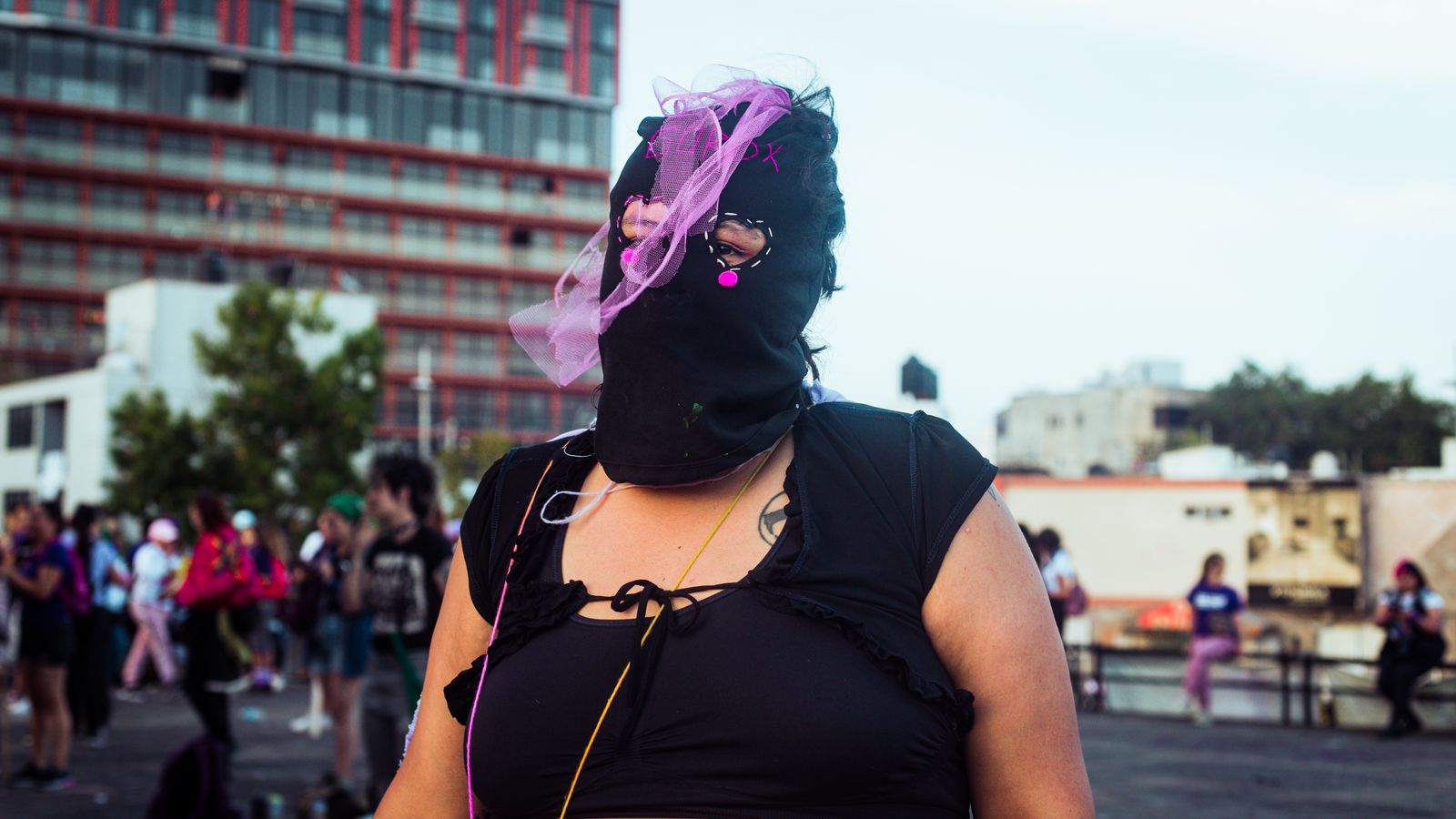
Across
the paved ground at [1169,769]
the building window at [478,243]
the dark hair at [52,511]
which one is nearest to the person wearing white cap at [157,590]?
the paved ground at [1169,769]

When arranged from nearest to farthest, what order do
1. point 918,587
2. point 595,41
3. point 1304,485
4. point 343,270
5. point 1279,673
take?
point 918,587, point 1279,673, point 1304,485, point 343,270, point 595,41

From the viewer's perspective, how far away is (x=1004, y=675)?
1.86 meters

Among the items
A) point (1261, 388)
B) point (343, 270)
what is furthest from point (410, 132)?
point (1261, 388)

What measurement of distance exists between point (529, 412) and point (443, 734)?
7311cm

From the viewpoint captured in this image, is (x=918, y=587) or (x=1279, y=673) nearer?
(x=918, y=587)

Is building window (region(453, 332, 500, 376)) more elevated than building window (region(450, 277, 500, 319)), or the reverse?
building window (region(450, 277, 500, 319))

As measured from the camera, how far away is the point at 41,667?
10.2 meters

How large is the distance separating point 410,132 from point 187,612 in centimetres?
6602

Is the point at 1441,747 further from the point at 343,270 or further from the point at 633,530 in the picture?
the point at 343,270

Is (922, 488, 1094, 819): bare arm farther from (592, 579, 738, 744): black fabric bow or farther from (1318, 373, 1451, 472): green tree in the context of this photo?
(1318, 373, 1451, 472): green tree

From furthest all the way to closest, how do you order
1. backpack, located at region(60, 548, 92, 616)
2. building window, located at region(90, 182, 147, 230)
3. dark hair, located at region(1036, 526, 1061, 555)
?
building window, located at region(90, 182, 147, 230) < dark hair, located at region(1036, 526, 1061, 555) < backpack, located at region(60, 548, 92, 616)

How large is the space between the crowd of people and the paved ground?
51cm

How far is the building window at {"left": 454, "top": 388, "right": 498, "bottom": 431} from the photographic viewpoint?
72.8 m

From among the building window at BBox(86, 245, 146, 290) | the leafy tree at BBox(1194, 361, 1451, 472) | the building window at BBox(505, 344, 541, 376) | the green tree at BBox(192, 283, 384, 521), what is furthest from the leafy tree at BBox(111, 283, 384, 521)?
the leafy tree at BBox(1194, 361, 1451, 472)
